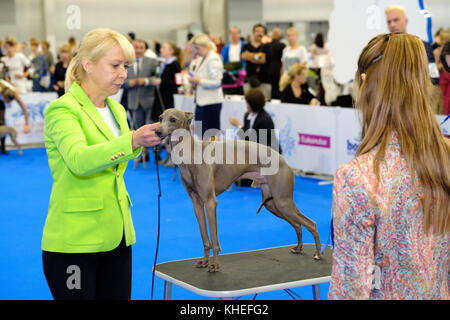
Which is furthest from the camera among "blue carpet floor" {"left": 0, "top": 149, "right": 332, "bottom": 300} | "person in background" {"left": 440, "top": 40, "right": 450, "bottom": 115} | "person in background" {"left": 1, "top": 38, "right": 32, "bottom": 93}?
"person in background" {"left": 1, "top": 38, "right": 32, "bottom": 93}

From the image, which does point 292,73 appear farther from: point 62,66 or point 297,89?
point 62,66

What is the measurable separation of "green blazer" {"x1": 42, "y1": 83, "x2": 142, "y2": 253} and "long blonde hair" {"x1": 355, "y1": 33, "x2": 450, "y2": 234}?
3.31ft

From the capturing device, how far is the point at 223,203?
7.60 metres

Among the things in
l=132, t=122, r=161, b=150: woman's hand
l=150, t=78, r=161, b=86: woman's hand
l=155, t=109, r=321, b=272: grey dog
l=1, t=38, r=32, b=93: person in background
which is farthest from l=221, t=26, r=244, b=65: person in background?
l=132, t=122, r=161, b=150: woman's hand

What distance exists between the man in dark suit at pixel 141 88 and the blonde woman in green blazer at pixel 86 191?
7629 millimetres

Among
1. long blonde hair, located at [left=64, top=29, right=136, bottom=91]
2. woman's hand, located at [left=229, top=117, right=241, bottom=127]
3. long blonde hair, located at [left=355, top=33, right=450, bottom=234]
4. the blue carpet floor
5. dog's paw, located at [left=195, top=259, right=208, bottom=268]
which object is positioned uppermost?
long blonde hair, located at [left=64, top=29, right=136, bottom=91]

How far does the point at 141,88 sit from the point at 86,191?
7.90 metres

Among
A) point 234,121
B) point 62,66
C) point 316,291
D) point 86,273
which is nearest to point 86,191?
point 86,273

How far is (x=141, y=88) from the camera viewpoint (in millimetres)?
10086

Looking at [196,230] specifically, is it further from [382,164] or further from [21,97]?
[21,97]

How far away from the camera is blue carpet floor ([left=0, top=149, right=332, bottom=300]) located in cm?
479

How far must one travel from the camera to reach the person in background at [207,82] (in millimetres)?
8641

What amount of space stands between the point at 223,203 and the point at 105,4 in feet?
51.1

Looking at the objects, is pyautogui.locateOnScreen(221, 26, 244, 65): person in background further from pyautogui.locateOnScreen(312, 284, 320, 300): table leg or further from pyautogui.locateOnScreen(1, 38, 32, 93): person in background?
pyautogui.locateOnScreen(312, 284, 320, 300): table leg
